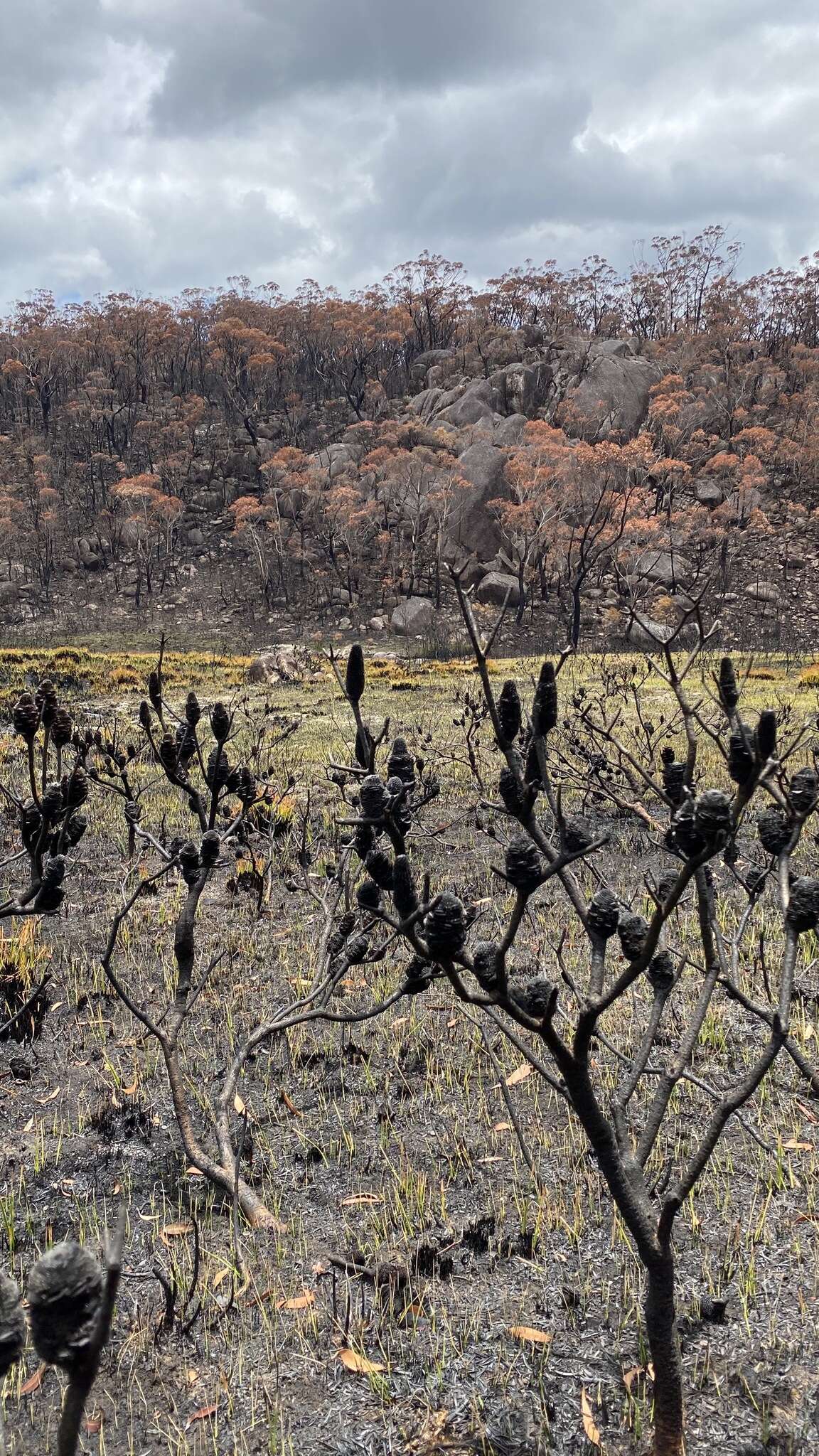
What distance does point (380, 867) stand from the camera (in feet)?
4.78

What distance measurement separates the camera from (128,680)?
19594mm

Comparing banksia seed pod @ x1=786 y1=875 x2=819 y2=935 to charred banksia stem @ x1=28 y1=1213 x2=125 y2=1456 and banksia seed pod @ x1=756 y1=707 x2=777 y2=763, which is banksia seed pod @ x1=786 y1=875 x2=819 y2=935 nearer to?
banksia seed pod @ x1=756 y1=707 x2=777 y2=763

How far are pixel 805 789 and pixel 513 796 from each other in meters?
0.67

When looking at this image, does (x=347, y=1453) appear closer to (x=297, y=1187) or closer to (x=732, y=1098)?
(x=297, y=1187)

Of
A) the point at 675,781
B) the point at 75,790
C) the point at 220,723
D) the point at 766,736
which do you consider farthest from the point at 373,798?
the point at 220,723

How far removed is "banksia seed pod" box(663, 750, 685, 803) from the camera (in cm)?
174

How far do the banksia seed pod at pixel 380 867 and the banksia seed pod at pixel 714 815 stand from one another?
1.84 feet

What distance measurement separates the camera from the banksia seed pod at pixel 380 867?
56.3 inches

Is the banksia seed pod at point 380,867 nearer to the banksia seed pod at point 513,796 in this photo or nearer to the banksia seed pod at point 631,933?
the banksia seed pod at point 513,796

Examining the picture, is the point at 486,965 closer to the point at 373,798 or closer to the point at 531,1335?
the point at 373,798

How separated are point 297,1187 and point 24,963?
2.55 meters

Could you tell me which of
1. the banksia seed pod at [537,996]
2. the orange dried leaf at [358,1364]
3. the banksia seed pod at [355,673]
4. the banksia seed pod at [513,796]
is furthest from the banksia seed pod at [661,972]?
the orange dried leaf at [358,1364]

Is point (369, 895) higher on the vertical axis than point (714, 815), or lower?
lower

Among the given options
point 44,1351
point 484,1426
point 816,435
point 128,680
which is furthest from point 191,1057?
point 816,435
